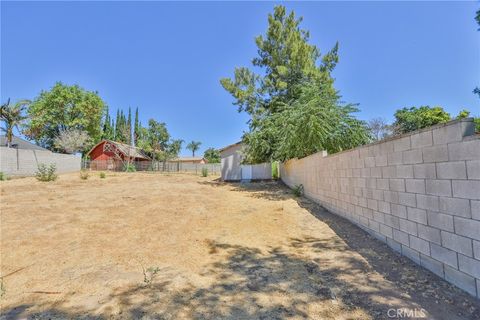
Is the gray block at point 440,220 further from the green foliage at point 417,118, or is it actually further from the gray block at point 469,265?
the green foliage at point 417,118

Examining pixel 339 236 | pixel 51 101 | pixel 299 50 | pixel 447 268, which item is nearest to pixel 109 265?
pixel 339 236

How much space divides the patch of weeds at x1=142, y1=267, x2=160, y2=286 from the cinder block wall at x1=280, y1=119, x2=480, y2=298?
322 centimetres

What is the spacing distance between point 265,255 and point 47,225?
4.70 meters

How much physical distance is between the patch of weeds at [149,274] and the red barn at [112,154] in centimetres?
2959

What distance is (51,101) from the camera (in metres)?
32.2

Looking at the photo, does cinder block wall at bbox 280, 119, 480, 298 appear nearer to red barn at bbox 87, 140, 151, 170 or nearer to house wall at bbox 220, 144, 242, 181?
house wall at bbox 220, 144, 242, 181

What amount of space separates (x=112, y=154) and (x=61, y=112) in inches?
286

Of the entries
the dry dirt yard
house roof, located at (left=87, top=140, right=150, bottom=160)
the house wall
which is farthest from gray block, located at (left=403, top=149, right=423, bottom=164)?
house roof, located at (left=87, top=140, right=150, bottom=160)

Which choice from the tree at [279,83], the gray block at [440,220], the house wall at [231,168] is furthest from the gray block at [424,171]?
the house wall at [231,168]

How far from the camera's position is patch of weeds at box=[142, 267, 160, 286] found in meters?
3.33

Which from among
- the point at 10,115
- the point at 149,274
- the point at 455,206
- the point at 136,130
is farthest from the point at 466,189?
the point at 136,130

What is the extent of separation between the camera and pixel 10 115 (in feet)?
70.6

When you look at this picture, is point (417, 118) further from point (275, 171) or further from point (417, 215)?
point (417, 215)

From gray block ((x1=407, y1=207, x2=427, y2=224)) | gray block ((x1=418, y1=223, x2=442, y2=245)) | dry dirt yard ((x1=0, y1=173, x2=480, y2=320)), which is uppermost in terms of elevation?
gray block ((x1=407, y1=207, x2=427, y2=224))
